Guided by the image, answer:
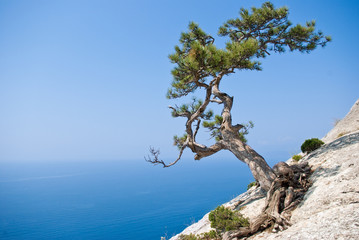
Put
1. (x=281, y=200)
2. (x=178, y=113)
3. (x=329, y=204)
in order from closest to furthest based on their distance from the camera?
(x=329, y=204) < (x=281, y=200) < (x=178, y=113)

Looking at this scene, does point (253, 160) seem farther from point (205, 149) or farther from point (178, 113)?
point (178, 113)

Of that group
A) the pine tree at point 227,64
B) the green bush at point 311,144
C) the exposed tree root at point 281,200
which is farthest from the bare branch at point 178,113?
the green bush at point 311,144

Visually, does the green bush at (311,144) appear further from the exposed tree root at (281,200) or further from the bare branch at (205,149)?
the bare branch at (205,149)

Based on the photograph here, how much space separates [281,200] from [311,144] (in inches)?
249

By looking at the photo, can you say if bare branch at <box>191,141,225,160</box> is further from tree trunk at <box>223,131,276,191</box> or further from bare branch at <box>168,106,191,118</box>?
bare branch at <box>168,106,191,118</box>

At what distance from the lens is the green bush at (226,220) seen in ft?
19.7

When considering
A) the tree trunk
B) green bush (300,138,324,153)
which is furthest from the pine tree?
green bush (300,138,324,153)

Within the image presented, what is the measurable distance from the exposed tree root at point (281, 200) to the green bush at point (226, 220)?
24 centimetres

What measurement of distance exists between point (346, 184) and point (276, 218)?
1810mm

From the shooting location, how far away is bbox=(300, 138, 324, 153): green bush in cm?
1106

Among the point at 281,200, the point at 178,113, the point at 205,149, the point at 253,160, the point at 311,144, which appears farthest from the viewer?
the point at 311,144

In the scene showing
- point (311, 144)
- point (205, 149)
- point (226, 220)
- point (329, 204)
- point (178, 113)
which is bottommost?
point (329, 204)

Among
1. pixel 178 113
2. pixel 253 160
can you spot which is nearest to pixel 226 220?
pixel 253 160

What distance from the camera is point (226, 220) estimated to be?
6199 millimetres
